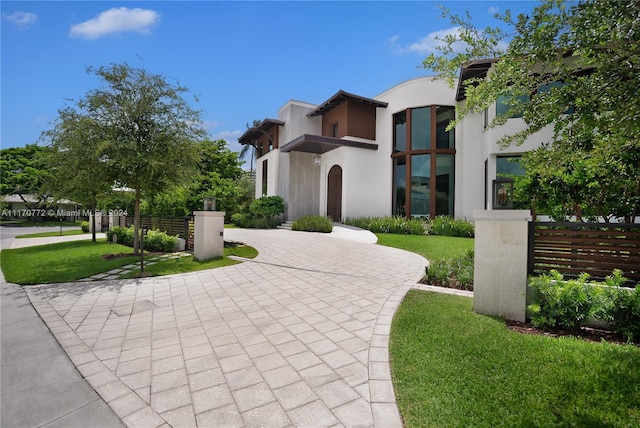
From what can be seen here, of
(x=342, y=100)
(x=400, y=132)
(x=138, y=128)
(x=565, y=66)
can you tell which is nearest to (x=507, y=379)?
(x=565, y=66)

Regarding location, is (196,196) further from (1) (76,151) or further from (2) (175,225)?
(1) (76,151)

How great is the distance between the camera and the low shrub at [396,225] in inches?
550

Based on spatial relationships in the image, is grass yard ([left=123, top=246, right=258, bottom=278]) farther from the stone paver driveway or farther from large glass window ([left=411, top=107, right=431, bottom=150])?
large glass window ([left=411, top=107, right=431, bottom=150])

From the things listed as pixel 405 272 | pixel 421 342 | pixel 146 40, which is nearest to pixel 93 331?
pixel 421 342

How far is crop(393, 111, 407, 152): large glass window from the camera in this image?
55.4 feet

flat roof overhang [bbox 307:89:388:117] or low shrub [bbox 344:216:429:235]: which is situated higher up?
flat roof overhang [bbox 307:89:388:117]

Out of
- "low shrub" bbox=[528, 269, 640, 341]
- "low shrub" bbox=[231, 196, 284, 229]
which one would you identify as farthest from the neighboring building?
"low shrub" bbox=[528, 269, 640, 341]

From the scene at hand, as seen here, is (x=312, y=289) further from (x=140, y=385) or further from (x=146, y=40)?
(x=146, y=40)

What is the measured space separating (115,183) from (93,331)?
20.5 ft

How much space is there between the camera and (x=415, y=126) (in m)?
16.5

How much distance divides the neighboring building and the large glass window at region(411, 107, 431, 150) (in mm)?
53

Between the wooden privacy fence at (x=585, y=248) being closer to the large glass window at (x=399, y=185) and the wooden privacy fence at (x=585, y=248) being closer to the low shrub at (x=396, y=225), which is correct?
the low shrub at (x=396, y=225)

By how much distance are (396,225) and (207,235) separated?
9236 mm

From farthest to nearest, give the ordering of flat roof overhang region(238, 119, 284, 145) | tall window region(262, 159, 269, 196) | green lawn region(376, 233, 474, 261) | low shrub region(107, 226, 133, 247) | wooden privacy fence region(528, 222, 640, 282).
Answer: tall window region(262, 159, 269, 196) < flat roof overhang region(238, 119, 284, 145) < low shrub region(107, 226, 133, 247) < green lawn region(376, 233, 474, 261) < wooden privacy fence region(528, 222, 640, 282)
